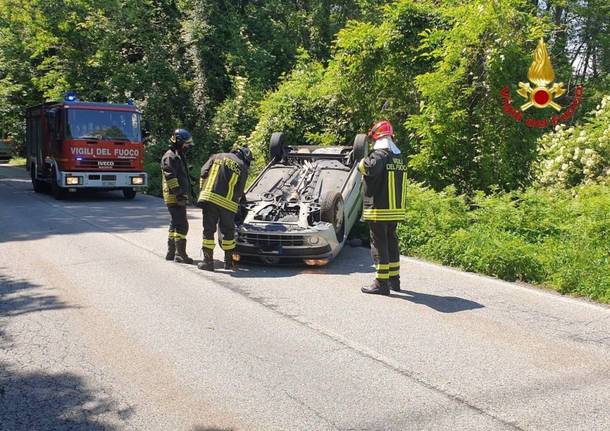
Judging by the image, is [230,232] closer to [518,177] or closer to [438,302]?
[438,302]

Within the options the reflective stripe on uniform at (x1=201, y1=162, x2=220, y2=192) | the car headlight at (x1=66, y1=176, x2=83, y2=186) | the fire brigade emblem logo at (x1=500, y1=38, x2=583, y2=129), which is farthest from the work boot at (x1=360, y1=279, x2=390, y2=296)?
the car headlight at (x1=66, y1=176, x2=83, y2=186)

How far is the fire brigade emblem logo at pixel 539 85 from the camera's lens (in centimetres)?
1162

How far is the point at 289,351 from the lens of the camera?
5.35 m

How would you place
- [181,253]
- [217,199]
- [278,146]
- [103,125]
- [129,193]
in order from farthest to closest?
[129,193] < [103,125] < [278,146] < [181,253] < [217,199]

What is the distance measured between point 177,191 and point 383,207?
326 cm

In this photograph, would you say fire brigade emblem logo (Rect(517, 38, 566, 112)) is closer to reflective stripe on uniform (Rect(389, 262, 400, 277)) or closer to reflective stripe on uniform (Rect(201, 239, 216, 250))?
reflective stripe on uniform (Rect(389, 262, 400, 277))

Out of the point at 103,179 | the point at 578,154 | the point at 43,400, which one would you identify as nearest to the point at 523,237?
the point at 578,154

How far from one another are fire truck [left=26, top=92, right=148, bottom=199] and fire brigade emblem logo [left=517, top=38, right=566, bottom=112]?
34.8 ft

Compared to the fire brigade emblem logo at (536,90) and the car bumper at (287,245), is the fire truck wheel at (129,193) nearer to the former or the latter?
the car bumper at (287,245)

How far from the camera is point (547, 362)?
16.9 feet

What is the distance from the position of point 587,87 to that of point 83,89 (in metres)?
21.4

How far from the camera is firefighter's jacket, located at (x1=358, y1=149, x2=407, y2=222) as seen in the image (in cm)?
732

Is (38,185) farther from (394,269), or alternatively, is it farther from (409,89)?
(394,269)

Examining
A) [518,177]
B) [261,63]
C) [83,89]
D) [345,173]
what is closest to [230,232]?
[345,173]
